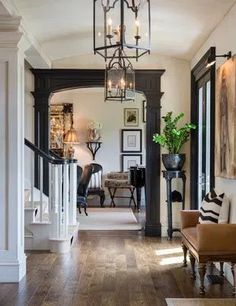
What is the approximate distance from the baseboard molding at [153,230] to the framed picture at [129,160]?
15.0 feet

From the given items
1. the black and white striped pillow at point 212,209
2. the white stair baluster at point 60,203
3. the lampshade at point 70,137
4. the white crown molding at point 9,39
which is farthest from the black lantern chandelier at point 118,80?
the lampshade at point 70,137

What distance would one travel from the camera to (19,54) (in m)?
5.11

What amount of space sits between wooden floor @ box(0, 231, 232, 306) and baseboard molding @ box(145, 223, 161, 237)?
79 centimetres

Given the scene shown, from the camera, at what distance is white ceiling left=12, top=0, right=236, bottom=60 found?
17.1 feet

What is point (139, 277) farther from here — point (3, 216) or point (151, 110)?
point (151, 110)

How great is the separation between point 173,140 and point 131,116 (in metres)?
4.92

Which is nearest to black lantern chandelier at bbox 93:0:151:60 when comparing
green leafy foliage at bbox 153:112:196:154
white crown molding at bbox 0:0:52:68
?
white crown molding at bbox 0:0:52:68

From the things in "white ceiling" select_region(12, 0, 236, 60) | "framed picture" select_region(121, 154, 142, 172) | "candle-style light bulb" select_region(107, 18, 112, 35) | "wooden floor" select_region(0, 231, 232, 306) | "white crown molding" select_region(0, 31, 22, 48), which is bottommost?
"wooden floor" select_region(0, 231, 232, 306)

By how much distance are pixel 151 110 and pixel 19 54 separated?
335cm

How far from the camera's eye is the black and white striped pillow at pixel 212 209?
5203 millimetres

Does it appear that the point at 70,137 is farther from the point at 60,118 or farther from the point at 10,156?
the point at 10,156

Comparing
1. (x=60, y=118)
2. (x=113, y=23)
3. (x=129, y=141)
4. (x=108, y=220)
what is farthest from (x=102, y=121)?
(x=113, y=23)

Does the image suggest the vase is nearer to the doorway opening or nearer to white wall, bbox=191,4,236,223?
the doorway opening

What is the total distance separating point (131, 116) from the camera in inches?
494
